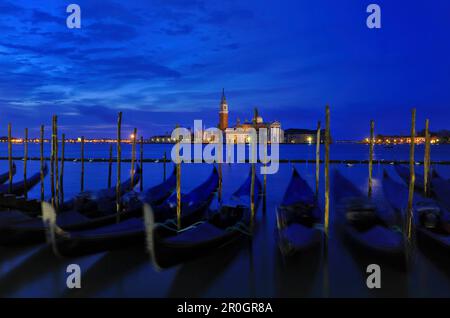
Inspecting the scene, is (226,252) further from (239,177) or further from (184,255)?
(239,177)

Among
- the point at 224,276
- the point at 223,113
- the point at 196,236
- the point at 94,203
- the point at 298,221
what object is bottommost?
the point at 224,276

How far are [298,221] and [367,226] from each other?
1.22 metres

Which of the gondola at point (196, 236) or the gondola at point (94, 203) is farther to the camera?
the gondola at point (94, 203)

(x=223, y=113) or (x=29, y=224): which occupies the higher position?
(x=223, y=113)

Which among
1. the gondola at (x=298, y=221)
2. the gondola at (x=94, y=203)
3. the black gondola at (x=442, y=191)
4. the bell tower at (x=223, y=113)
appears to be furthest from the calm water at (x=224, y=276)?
the bell tower at (x=223, y=113)

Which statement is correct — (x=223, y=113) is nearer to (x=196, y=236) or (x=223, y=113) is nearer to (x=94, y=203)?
(x=94, y=203)

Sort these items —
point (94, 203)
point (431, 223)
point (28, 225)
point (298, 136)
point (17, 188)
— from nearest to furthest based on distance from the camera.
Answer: point (28, 225), point (431, 223), point (94, 203), point (17, 188), point (298, 136)

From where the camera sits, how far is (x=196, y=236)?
5.50 meters

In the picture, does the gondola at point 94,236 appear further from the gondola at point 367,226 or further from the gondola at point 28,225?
the gondola at point 367,226

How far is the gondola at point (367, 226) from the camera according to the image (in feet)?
16.9

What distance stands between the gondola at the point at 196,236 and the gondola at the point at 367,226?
5.79ft

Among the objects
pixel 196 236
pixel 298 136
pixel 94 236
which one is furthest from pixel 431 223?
pixel 298 136

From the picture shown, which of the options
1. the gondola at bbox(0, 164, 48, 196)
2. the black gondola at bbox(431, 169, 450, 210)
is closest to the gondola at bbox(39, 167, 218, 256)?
the black gondola at bbox(431, 169, 450, 210)

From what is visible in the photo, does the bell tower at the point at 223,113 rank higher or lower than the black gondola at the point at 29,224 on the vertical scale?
higher
